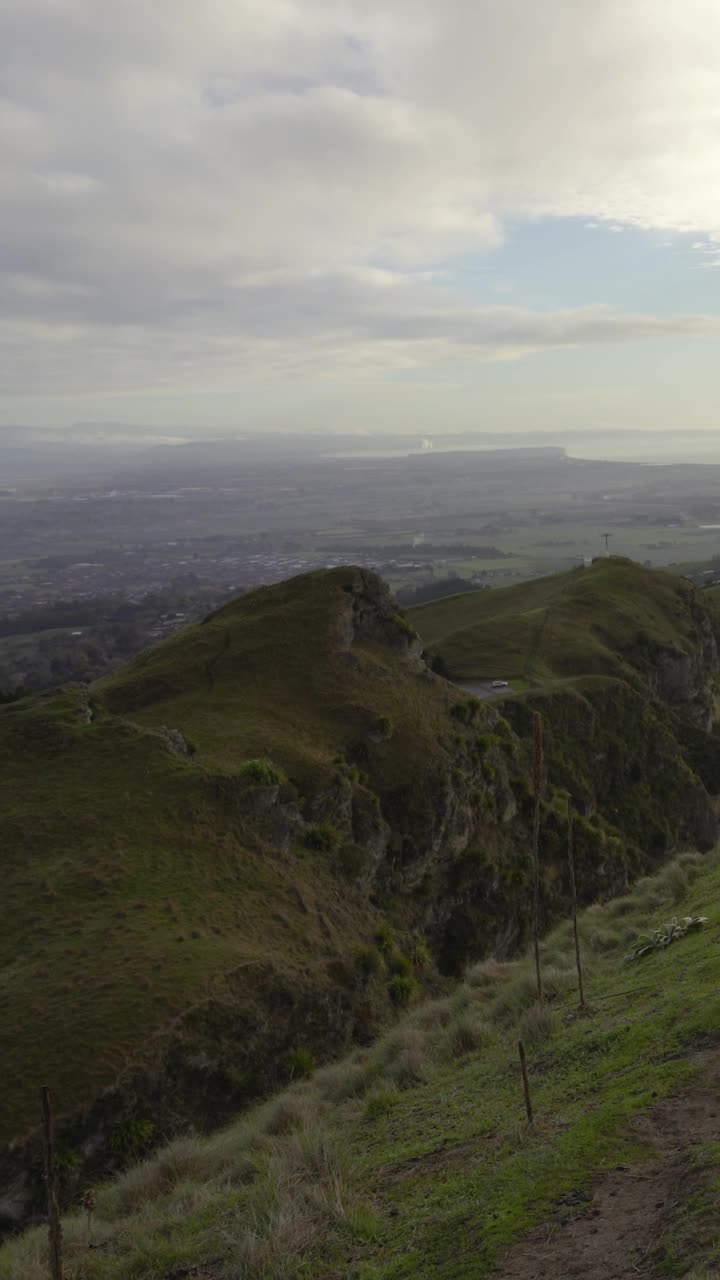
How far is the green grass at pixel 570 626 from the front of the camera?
5562 centimetres

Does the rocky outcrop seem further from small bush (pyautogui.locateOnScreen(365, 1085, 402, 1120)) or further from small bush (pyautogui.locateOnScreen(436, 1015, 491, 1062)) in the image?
small bush (pyautogui.locateOnScreen(365, 1085, 402, 1120))

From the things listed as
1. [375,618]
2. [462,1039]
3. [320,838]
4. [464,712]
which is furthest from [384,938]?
[375,618]

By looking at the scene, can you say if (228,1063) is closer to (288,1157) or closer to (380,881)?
(288,1157)

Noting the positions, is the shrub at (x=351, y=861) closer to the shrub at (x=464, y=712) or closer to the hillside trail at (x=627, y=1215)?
the shrub at (x=464, y=712)

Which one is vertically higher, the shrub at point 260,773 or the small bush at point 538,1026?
the shrub at point 260,773

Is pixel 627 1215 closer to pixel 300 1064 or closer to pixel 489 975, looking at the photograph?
pixel 300 1064

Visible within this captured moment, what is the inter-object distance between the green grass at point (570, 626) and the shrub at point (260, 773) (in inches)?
1205

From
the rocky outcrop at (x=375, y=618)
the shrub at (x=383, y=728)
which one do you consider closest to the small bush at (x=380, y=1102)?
the shrub at (x=383, y=728)

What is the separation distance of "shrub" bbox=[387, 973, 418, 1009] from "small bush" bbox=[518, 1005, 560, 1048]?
23.8ft

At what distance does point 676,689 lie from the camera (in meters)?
62.0

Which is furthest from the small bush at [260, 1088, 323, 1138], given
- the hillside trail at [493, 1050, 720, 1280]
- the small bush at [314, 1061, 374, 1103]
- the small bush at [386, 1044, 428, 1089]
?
the hillside trail at [493, 1050, 720, 1280]

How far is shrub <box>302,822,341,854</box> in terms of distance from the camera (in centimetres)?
2364

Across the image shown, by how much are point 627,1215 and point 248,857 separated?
15.0 metres

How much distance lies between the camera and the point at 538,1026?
1341 centimetres
